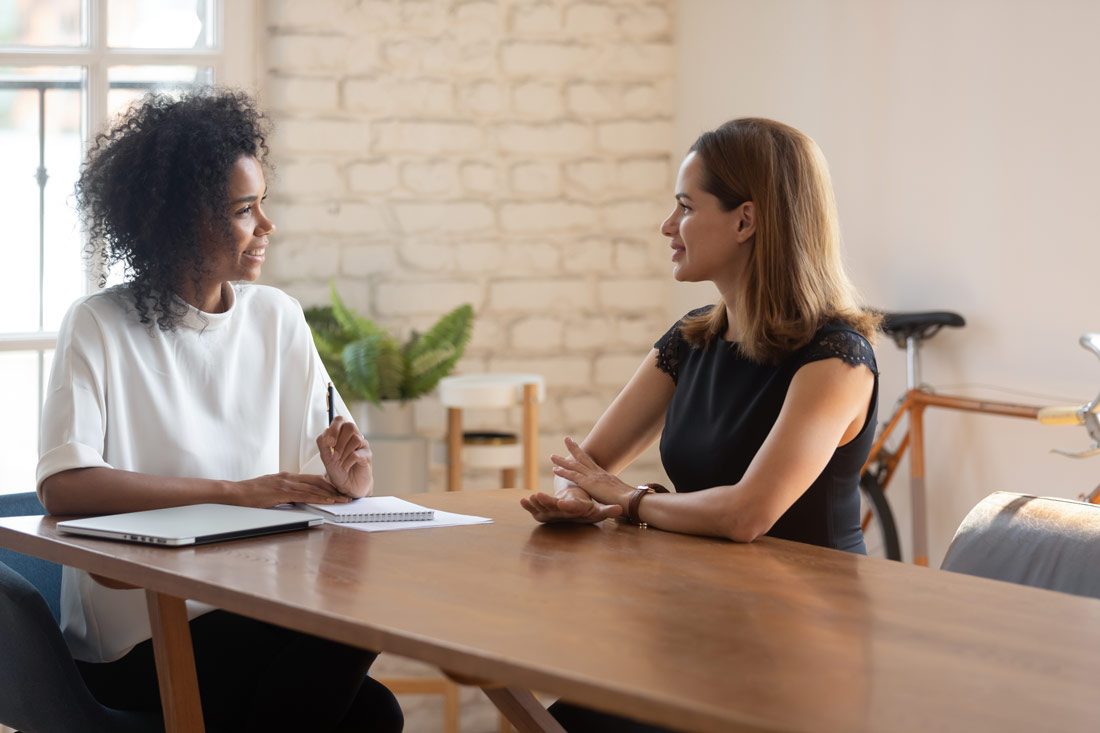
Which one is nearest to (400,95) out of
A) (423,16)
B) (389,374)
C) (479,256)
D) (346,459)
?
(423,16)

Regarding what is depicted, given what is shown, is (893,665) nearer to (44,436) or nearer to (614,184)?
(44,436)

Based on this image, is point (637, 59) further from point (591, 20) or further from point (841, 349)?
point (841, 349)

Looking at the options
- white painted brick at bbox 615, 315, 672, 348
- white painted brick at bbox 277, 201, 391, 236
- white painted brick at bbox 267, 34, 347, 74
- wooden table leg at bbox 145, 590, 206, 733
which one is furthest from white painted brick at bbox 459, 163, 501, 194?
wooden table leg at bbox 145, 590, 206, 733

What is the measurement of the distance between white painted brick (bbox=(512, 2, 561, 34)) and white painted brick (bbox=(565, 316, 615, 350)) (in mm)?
1010

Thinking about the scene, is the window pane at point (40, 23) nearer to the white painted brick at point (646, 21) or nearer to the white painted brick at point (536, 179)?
the white painted brick at point (536, 179)

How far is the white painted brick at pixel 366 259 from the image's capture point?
12.5 feet

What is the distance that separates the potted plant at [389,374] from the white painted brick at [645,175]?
2.96ft

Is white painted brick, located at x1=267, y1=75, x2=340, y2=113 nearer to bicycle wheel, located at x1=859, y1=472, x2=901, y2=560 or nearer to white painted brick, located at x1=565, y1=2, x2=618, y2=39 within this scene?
white painted brick, located at x1=565, y1=2, x2=618, y2=39

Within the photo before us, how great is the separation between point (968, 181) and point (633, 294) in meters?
1.35

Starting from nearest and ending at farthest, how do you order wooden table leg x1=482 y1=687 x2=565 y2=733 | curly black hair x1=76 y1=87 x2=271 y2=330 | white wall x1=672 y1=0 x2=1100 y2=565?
1. wooden table leg x1=482 y1=687 x2=565 y2=733
2. curly black hair x1=76 y1=87 x2=271 y2=330
3. white wall x1=672 y1=0 x2=1100 y2=565

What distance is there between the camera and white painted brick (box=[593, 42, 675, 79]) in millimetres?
4051

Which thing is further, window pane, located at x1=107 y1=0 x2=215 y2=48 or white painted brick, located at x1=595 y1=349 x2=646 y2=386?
white painted brick, located at x1=595 y1=349 x2=646 y2=386

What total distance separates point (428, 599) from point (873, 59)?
104 inches

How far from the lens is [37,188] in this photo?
11.4ft
